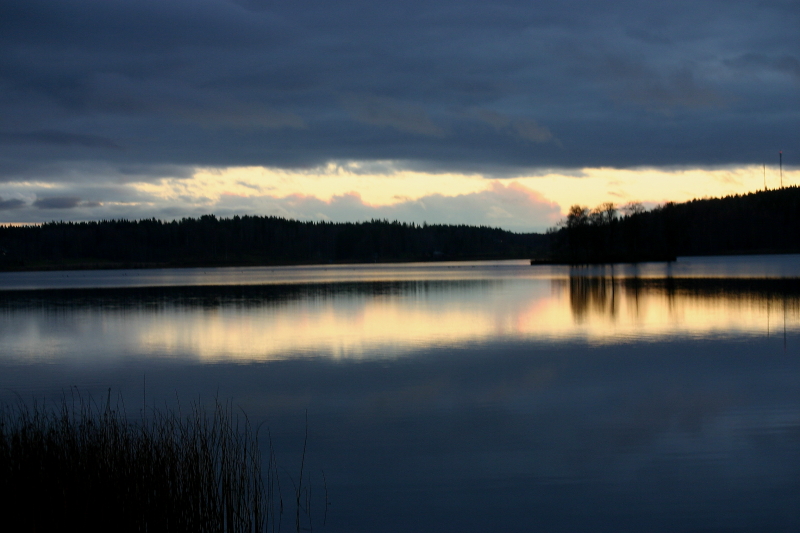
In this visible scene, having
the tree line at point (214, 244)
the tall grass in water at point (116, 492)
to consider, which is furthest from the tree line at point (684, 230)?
the tall grass in water at point (116, 492)

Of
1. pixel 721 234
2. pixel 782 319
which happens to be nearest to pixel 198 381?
pixel 782 319

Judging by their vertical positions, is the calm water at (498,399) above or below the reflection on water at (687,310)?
below

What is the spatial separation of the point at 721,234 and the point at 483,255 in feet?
196

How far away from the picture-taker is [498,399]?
456 inches

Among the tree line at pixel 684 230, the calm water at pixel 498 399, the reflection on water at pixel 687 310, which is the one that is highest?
the tree line at pixel 684 230

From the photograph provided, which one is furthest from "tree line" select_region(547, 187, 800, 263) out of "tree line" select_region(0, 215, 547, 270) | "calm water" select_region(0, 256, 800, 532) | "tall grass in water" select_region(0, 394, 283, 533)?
"tall grass in water" select_region(0, 394, 283, 533)

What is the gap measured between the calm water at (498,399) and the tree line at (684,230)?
66827mm

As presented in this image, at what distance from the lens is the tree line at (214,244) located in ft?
527

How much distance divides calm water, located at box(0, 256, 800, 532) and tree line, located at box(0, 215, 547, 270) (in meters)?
136

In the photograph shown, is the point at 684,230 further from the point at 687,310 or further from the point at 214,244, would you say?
the point at 214,244

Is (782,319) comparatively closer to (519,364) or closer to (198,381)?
(519,364)

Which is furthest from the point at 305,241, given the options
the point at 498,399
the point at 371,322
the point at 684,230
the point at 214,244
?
the point at 498,399

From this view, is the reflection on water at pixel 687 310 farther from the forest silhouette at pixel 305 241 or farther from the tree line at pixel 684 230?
the forest silhouette at pixel 305 241

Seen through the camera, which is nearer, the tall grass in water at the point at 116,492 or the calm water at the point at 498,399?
the tall grass in water at the point at 116,492
